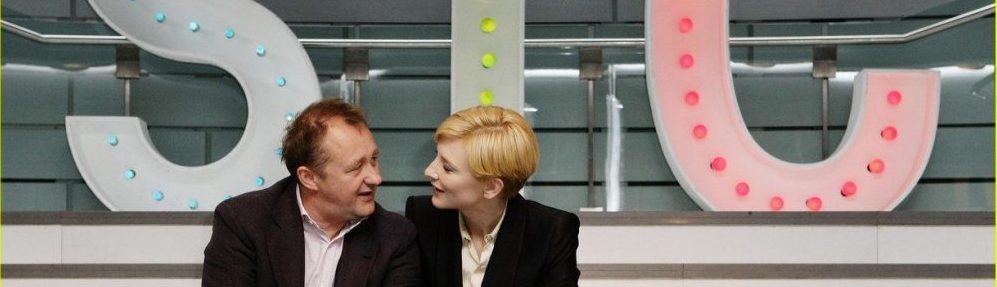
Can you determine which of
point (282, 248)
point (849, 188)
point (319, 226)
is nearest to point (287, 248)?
point (282, 248)

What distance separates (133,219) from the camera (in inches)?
166

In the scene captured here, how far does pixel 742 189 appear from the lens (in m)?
4.22

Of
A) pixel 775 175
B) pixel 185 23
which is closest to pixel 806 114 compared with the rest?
pixel 775 175

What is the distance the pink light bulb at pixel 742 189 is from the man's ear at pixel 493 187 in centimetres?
183

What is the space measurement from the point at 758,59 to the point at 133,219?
2.60m

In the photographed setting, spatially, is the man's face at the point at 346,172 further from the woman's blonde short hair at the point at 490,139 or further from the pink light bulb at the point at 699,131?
the pink light bulb at the point at 699,131

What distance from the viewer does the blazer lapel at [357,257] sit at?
8.44ft

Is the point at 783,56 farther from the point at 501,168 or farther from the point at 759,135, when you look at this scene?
the point at 501,168

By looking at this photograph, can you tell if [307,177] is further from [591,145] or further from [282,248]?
[591,145]

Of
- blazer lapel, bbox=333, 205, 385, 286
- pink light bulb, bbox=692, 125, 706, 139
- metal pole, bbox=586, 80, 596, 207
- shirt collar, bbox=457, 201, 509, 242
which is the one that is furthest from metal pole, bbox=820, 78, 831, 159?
blazer lapel, bbox=333, 205, 385, 286

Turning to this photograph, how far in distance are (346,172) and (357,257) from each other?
0.68ft

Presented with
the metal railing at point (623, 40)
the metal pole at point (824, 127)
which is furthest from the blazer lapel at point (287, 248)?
the metal pole at point (824, 127)

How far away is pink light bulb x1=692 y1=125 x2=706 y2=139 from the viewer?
Result: 419 cm

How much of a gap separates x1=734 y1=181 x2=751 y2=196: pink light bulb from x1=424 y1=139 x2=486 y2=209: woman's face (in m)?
1.86
